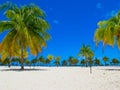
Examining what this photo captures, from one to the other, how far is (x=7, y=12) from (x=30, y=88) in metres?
18.2

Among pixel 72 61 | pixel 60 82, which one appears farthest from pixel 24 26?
pixel 72 61

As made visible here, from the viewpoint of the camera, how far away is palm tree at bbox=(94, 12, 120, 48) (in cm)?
3108

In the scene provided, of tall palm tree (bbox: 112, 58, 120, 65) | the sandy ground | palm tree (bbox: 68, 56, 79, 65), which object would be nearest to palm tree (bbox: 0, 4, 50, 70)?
the sandy ground

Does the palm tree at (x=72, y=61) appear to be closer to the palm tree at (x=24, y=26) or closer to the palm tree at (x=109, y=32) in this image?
the palm tree at (x=109, y=32)

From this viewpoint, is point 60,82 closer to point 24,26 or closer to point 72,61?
point 24,26

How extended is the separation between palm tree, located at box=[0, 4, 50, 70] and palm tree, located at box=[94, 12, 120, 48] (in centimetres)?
711

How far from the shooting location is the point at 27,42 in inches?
1085

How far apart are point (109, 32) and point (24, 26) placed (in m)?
9.88

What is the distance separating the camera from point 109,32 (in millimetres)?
30844

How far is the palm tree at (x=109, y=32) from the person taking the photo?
3108 cm

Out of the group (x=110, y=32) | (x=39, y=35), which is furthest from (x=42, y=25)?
(x=110, y=32)

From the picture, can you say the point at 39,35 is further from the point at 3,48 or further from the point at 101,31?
the point at 101,31

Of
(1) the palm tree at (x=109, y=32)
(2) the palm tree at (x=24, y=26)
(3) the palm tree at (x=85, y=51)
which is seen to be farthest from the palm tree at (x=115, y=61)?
(2) the palm tree at (x=24, y=26)

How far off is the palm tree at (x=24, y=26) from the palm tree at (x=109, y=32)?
7.11 metres
